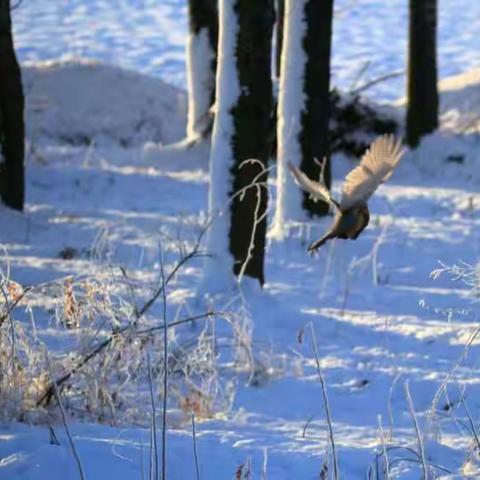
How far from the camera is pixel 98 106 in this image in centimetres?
2044

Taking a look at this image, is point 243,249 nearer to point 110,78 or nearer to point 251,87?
point 251,87

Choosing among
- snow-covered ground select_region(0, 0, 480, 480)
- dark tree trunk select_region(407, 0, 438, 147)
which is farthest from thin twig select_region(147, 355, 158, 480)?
dark tree trunk select_region(407, 0, 438, 147)

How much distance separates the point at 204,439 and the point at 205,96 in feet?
32.8

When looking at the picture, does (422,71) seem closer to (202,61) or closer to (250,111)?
(202,61)

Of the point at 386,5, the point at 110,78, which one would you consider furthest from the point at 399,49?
the point at 110,78

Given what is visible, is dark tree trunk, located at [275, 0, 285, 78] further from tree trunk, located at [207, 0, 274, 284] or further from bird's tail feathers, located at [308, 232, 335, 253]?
bird's tail feathers, located at [308, 232, 335, 253]

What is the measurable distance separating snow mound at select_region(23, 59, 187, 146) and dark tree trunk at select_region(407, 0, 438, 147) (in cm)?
603

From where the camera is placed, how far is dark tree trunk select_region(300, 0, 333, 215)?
10305mm

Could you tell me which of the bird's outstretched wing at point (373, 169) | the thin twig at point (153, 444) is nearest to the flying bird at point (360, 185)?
the bird's outstretched wing at point (373, 169)

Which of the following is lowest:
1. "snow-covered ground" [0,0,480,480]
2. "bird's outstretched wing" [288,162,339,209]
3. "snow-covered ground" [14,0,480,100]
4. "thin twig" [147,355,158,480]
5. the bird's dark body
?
"snow-covered ground" [14,0,480,100]

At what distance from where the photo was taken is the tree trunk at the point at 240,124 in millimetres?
8155

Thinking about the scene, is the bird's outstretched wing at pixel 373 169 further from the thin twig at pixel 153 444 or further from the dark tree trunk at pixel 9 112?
the dark tree trunk at pixel 9 112

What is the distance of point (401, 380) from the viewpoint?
22.0 feet

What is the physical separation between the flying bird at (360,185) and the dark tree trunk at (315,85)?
5131 mm
